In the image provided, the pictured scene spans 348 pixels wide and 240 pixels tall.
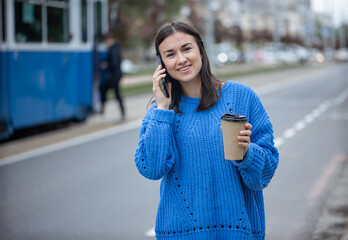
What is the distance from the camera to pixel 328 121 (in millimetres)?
15617

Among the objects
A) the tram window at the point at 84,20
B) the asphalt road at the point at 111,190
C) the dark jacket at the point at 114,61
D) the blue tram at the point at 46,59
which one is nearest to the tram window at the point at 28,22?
the blue tram at the point at 46,59

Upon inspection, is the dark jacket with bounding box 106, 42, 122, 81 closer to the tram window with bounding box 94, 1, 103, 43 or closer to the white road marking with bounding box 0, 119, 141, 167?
the tram window with bounding box 94, 1, 103, 43

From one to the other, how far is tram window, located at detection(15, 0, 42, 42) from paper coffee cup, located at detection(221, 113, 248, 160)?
33.1 feet

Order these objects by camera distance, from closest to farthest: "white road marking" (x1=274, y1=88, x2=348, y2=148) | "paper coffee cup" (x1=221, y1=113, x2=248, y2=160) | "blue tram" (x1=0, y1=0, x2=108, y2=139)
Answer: "paper coffee cup" (x1=221, y1=113, x2=248, y2=160) → "blue tram" (x1=0, y1=0, x2=108, y2=139) → "white road marking" (x1=274, y1=88, x2=348, y2=148)

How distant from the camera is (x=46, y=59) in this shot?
1330 centimetres

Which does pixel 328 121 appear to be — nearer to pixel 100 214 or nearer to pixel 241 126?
pixel 100 214

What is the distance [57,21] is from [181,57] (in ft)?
37.0

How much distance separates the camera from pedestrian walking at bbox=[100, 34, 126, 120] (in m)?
15.4

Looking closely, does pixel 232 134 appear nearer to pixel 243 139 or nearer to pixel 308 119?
pixel 243 139

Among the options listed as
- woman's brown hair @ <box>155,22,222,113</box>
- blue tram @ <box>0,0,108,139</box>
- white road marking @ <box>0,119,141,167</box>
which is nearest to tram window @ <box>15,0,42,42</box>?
blue tram @ <box>0,0,108,139</box>

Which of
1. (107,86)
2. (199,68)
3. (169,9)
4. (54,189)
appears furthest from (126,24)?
(199,68)

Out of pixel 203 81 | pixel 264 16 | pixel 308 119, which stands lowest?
pixel 308 119

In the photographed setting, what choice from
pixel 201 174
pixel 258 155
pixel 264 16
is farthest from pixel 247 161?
pixel 264 16

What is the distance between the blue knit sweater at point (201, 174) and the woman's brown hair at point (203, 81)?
4 centimetres
